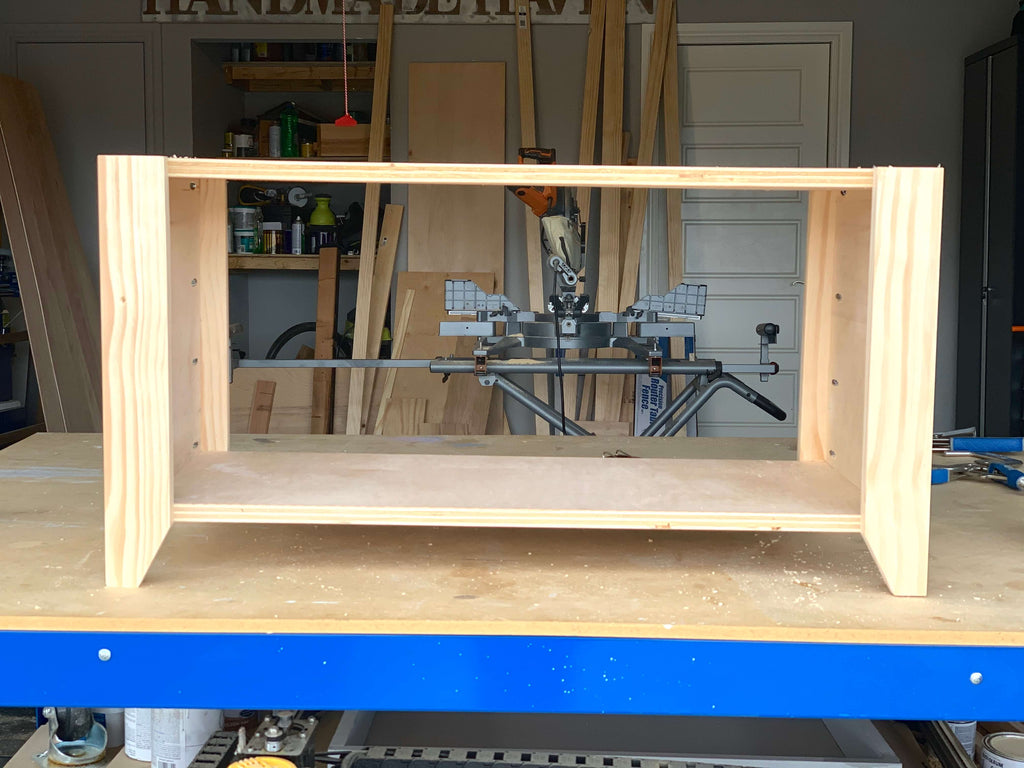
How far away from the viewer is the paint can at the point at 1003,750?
1154 millimetres

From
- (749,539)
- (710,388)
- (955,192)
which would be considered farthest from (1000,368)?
(749,539)

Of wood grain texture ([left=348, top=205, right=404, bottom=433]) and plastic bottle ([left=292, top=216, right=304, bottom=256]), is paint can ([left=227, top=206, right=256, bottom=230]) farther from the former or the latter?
wood grain texture ([left=348, top=205, right=404, bottom=433])

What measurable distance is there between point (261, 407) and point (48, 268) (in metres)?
1.11

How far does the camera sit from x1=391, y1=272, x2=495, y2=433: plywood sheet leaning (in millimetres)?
4551

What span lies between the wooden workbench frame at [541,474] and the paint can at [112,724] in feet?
1.68

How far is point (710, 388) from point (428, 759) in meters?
1.96

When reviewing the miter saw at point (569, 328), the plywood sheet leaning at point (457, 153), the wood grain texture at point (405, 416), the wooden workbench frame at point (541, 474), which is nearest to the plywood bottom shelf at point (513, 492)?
the wooden workbench frame at point (541, 474)

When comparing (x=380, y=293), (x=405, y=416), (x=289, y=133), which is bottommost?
(x=405, y=416)

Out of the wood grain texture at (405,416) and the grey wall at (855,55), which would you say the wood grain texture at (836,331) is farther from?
the grey wall at (855,55)

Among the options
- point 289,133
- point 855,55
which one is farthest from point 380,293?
point 855,55

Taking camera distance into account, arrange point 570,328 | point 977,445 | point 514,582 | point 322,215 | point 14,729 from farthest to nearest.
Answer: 1. point 322,215
2. point 570,328
3. point 14,729
4. point 977,445
5. point 514,582

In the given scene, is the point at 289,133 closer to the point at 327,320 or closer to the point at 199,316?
the point at 327,320

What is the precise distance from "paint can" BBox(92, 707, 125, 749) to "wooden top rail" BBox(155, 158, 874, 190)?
0.90 metres

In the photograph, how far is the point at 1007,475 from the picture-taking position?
56.3 inches
